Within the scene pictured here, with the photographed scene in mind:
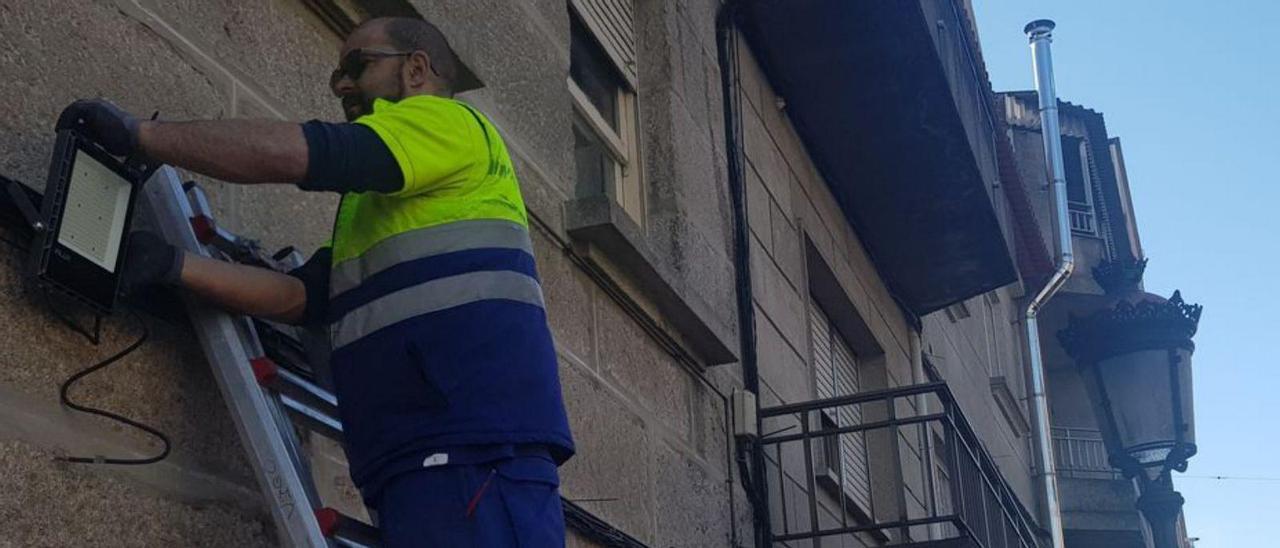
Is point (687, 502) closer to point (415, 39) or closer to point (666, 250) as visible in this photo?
point (666, 250)

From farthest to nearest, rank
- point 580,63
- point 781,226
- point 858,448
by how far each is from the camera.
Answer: point 858,448, point 781,226, point 580,63

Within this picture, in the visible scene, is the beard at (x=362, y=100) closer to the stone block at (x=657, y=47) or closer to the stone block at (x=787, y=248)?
the stone block at (x=657, y=47)

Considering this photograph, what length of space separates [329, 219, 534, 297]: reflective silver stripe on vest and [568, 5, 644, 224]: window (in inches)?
132

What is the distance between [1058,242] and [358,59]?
537 inches

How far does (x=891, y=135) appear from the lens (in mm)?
11164

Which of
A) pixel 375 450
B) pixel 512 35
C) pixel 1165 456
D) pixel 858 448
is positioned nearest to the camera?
pixel 375 450

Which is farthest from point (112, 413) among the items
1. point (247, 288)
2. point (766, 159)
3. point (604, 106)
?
point (766, 159)

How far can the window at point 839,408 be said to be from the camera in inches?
407

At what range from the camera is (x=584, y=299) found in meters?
6.38

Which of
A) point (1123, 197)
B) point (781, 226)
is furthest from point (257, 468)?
point (1123, 197)

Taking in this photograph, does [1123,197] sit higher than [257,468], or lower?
higher

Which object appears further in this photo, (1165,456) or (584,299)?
(1165,456)

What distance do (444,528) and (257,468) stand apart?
372 mm

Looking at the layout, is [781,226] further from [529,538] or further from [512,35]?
[529,538]
